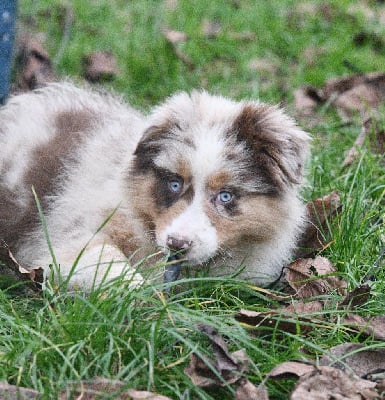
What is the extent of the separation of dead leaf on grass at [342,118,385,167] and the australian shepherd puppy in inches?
52.0

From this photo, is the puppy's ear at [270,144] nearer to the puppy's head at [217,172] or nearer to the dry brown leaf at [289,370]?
the puppy's head at [217,172]

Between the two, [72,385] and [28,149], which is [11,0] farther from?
[72,385]

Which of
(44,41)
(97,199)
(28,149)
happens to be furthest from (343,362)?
(44,41)

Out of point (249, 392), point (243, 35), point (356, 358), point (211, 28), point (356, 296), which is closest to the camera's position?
point (249, 392)

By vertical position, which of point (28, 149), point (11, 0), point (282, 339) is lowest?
point (282, 339)

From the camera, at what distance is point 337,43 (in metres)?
9.14

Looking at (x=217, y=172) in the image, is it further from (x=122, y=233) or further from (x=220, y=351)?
(x=220, y=351)

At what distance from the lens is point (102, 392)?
3.86 meters

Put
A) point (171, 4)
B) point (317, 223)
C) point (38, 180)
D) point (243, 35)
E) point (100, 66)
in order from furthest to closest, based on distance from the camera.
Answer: point (171, 4) < point (243, 35) < point (100, 66) < point (317, 223) < point (38, 180)

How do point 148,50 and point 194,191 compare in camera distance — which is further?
point 148,50

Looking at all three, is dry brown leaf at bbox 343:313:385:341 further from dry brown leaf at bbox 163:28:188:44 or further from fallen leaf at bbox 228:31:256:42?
fallen leaf at bbox 228:31:256:42

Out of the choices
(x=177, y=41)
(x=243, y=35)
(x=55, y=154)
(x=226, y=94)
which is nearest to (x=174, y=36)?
(x=177, y=41)

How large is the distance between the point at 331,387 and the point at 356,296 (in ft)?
2.80

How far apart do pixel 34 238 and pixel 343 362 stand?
2.05 m
